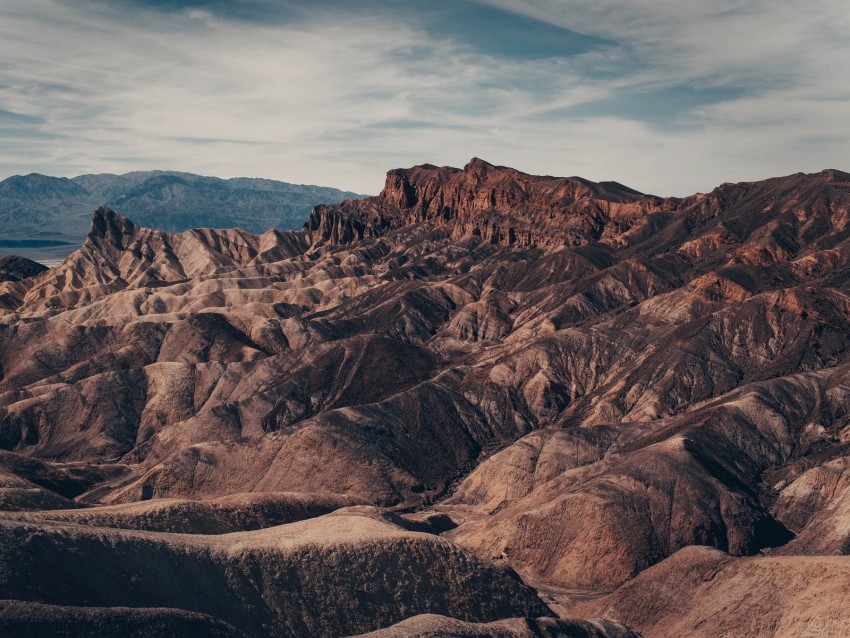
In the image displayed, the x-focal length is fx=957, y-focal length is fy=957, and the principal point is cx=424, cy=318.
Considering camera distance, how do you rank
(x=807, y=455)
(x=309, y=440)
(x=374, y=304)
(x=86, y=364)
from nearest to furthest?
(x=807, y=455) < (x=309, y=440) < (x=86, y=364) < (x=374, y=304)

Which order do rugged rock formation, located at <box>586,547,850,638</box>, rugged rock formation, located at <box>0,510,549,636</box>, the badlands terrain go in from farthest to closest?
rugged rock formation, located at <box>586,547,850,638</box>
the badlands terrain
rugged rock formation, located at <box>0,510,549,636</box>

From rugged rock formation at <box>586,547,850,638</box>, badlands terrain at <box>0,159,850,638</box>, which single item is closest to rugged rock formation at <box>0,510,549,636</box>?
badlands terrain at <box>0,159,850,638</box>

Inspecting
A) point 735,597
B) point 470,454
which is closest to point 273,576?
point 735,597

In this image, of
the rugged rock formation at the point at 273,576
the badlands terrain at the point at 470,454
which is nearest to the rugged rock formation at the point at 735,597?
the badlands terrain at the point at 470,454

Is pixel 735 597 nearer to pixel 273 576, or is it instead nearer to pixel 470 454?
pixel 273 576

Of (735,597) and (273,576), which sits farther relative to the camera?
(735,597)

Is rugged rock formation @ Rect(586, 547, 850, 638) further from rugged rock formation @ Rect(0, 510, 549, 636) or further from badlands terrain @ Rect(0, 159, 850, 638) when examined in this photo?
rugged rock formation @ Rect(0, 510, 549, 636)

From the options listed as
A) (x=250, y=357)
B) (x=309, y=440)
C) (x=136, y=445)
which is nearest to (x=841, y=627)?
(x=309, y=440)

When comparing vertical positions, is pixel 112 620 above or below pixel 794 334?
below

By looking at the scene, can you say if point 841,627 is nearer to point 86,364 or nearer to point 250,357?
point 250,357
